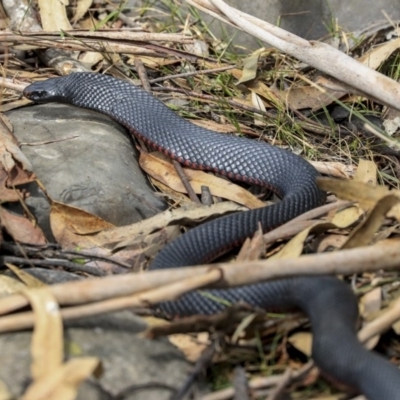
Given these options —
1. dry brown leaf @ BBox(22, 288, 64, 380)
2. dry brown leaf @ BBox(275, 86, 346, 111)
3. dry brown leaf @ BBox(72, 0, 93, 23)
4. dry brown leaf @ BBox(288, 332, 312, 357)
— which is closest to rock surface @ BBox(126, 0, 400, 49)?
dry brown leaf @ BBox(275, 86, 346, 111)

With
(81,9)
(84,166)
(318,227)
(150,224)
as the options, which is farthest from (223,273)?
(81,9)

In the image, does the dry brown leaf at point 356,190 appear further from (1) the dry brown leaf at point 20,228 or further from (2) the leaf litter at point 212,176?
→ (1) the dry brown leaf at point 20,228

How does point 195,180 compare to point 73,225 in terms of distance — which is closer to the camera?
point 73,225

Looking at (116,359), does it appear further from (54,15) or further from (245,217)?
(54,15)

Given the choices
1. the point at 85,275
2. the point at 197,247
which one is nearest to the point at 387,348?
the point at 197,247

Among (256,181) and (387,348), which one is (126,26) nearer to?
(256,181)
